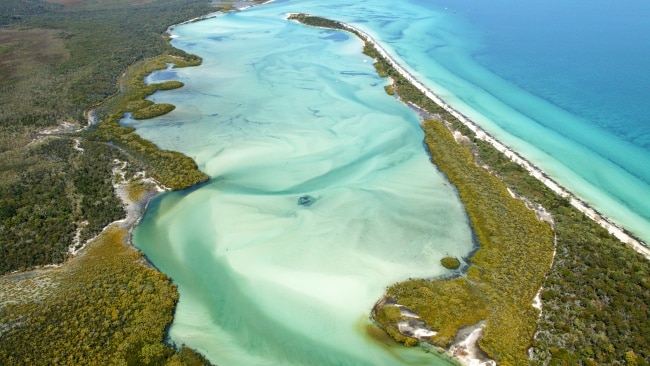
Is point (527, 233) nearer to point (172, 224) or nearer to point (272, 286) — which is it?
point (272, 286)

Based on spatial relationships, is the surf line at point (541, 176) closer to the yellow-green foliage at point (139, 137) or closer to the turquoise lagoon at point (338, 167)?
the turquoise lagoon at point (338, 167)

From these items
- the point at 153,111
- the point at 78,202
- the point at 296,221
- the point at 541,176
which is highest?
the point at 541,176

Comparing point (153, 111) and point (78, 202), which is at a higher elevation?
point (153, 111)

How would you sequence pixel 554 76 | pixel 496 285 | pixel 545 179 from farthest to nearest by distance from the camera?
pixel 554 76 → pixel 545 179 → pixel 496 285

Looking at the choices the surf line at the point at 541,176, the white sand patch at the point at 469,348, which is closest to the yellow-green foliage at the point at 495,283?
the white sand patch at the point at 469,348

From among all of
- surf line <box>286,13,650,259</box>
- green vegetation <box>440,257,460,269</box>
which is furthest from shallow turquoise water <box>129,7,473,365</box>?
surf line <box>286,13,650,259</box>

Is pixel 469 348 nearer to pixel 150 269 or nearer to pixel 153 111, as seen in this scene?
pixel 150 269

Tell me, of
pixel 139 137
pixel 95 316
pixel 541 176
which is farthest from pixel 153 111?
pixel 541 176

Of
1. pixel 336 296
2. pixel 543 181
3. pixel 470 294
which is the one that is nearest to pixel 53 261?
pixel 336 296
